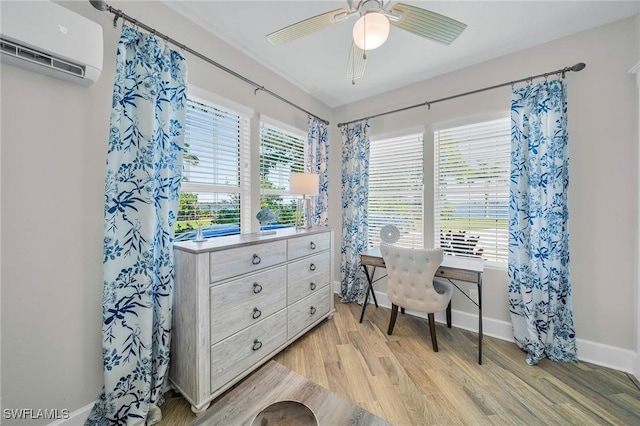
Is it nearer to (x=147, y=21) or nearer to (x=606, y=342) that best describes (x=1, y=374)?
(x=147, y=21)

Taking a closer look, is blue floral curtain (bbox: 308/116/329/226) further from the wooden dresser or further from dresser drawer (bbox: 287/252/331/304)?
the wooden dresser

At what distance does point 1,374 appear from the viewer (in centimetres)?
112

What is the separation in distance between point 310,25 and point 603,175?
257 cm

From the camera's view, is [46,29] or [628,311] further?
[628,311]

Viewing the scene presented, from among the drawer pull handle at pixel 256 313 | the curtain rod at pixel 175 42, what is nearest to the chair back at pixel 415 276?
the drawer pull handle at pixel 256 313

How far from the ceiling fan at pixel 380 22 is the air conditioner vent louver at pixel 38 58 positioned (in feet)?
3.65

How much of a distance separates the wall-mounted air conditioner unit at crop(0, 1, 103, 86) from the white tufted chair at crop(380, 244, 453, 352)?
2411mm

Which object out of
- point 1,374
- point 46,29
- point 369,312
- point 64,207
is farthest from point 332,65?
point 1,374

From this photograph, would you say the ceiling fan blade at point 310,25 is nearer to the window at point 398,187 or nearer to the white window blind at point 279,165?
the white window blind at point 279,165

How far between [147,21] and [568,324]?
4.00m

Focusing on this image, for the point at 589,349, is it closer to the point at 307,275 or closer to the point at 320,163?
the point at 307,275

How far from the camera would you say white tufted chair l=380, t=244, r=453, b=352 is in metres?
2.01

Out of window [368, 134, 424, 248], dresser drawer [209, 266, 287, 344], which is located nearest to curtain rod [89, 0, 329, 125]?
window [368, 134, 424, 248]

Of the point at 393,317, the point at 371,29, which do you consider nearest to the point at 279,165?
the point at 371,29
